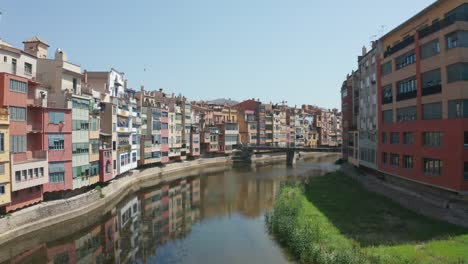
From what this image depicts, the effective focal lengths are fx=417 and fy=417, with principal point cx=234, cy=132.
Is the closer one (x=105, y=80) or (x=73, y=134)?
(x=73, y=134)

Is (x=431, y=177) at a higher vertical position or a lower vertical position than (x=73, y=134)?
lower

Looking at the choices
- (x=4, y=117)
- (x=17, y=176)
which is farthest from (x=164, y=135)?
(x=4, y=117)

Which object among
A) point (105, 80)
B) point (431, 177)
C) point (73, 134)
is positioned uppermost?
point (105, 80)

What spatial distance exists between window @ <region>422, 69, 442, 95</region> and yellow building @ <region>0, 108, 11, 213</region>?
3489 cm

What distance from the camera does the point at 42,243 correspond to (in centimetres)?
3173

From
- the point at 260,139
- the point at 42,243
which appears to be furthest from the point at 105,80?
the point at 260,139

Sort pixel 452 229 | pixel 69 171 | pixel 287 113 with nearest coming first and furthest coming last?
pixel 452 229, pixel 69 171, pixel 287 113

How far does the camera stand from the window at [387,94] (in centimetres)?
4600

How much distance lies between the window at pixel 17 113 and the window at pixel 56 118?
4.16 meters

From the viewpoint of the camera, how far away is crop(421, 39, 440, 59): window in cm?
3456

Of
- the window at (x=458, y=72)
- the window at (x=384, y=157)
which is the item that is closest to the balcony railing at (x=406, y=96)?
the window at (x=458, y=72)

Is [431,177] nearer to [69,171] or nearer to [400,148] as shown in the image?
[400,148]

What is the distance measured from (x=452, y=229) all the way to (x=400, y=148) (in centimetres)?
1511

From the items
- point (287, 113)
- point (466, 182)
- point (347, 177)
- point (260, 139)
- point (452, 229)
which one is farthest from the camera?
point (287, 113)
